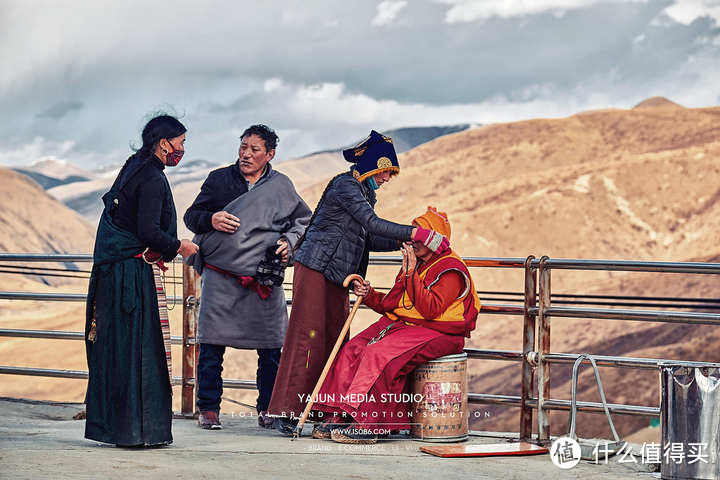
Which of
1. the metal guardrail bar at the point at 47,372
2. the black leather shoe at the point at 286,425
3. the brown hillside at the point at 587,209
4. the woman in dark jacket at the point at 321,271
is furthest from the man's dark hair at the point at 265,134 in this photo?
the brown hillside at the point at 587,209

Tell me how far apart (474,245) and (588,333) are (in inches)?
423

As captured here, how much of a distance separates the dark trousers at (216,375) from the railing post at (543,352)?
1.51 meters

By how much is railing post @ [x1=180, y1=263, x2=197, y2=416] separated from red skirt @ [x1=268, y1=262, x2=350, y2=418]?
1.21 metres

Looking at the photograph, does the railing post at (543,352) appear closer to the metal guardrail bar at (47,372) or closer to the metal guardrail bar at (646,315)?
the metal guardrail bar at (646,315)

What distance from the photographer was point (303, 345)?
5.28 m

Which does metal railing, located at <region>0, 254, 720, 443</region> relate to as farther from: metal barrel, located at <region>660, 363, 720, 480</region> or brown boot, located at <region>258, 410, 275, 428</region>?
brown boot, located at <region>258, 410, 275, 428</region>

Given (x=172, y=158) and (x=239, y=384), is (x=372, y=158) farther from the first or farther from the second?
(x=239, y=384)

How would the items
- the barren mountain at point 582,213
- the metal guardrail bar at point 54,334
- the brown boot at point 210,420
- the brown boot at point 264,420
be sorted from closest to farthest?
the brown boot at point 210,420
the brown boot at point 264,420
the metal guardrail bar at point 54,334
the barren mountain at point 582,213

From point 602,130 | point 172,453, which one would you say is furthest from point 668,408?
point 602,130

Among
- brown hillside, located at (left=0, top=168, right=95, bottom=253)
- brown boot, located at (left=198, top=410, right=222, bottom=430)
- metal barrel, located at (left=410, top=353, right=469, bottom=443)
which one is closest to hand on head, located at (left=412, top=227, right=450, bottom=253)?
metal barrel, located at (left=410, top=353, right=469, bottom=443)

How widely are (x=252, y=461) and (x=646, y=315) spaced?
7.62ft

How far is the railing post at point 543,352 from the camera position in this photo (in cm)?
535

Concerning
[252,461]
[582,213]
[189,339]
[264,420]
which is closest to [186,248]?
[252,461]

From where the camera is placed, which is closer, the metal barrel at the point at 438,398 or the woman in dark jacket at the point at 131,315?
the woman in dark jacket at the point at 131,315
